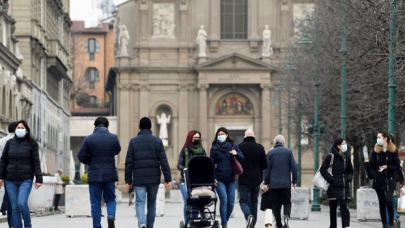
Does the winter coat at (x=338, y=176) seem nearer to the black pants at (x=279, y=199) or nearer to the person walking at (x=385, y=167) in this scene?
the black pants at (x=279, y=199)

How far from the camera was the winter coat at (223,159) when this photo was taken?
2638 centimetres

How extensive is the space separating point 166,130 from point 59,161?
1059cm

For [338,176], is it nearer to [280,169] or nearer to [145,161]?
[280,169]

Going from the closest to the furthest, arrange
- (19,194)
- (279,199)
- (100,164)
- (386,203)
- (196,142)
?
(100,164), (19,194), (196,142), (279,199), (386,203)

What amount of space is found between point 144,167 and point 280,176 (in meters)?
3.48

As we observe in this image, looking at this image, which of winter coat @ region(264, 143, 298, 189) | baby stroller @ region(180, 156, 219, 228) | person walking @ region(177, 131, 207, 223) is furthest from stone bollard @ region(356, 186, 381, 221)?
baby stroller @ region(180, 156, 219, 228)

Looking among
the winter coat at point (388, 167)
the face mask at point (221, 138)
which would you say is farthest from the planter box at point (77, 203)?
the winter coat at point (388, 167)

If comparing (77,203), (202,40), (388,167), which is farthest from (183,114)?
(388,167)

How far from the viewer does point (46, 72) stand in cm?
7606

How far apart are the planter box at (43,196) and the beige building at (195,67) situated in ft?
161

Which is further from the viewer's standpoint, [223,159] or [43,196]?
[43,196]

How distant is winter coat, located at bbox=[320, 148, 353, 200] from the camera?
84.4 feet

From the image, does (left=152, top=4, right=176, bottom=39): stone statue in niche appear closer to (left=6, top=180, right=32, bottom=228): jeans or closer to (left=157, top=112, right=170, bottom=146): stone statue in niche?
(left=157, top=112, right=170, bottom=146): stone statue in niche

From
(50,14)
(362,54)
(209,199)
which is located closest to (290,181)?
(209,199)
